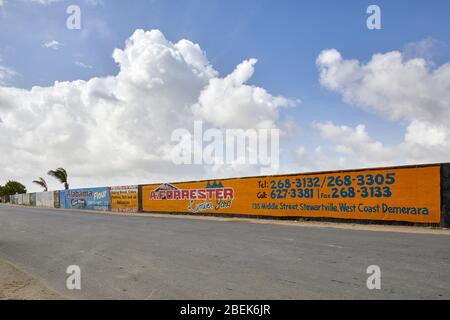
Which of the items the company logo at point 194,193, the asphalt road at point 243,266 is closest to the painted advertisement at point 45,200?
the company logo at point 194,193

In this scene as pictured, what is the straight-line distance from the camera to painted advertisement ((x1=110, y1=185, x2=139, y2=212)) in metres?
32.2

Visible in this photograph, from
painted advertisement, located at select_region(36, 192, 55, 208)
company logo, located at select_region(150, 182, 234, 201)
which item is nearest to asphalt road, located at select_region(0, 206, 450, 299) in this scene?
company logo, located at select_region(150, 182, 234, 201)

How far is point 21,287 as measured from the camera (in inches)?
226

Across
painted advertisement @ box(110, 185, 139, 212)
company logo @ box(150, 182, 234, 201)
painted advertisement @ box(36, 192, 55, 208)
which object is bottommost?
painted advertisement @ box(36, 192, 55, 208)

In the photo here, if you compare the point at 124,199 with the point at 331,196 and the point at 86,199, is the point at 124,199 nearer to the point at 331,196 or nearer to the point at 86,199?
the point at 86,199

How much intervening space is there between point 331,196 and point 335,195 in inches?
8.8

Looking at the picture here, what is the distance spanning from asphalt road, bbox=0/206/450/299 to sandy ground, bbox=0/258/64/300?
20 cm

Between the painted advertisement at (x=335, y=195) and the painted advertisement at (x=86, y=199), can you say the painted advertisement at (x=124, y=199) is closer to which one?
the painted advertisement at (x=86, y=199)

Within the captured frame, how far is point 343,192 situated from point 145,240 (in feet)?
32.2

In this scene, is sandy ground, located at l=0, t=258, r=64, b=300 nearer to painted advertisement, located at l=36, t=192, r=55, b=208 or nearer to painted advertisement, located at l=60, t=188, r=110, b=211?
painted advertisement, located at l=60, t=188, r=110, b=211

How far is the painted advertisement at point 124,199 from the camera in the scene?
3222 cm

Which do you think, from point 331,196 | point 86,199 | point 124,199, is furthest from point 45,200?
point 331,196

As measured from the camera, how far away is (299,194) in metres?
17.9
